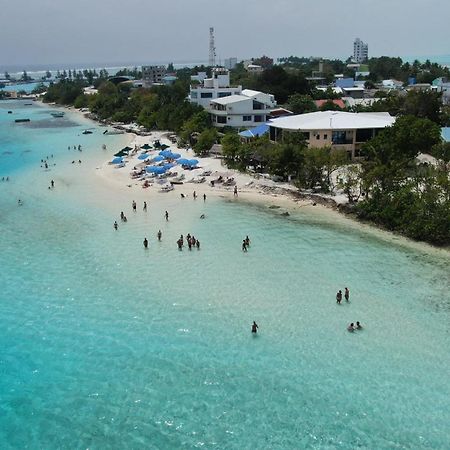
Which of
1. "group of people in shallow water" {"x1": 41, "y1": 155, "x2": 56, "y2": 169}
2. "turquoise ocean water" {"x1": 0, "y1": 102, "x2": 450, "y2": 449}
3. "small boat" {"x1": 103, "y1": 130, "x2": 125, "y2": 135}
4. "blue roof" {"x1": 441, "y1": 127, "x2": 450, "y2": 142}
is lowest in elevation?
"turquoise ocean water" {"x1": 0, "y1": 102, "x2": 450, "y2": 449}

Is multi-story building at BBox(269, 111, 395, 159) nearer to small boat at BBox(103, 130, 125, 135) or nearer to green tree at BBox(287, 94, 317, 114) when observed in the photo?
green tree at BBox(287, 94, 317, 114)

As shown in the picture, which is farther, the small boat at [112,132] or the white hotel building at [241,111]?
the small boat at [112,132]

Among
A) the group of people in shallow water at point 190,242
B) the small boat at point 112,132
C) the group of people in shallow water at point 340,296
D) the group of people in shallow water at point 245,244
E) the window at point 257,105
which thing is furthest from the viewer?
the small boat at point 112,132

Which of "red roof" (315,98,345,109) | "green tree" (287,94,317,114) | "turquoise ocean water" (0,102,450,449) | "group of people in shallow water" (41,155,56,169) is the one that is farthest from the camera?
"red roof" (315,98,345,109)

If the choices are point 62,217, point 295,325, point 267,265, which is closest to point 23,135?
point 62,217

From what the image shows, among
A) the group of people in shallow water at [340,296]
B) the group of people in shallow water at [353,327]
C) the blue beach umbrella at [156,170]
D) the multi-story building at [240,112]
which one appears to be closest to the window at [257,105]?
the multi-story building at [240,112]

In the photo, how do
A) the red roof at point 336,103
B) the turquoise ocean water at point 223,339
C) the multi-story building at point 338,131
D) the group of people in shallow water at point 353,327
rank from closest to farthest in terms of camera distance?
the turquoise ocean water at point 223,339, the group of people in shallow water at point 353,327, the multi-story building at point 338,131, the red roof at point 336,103

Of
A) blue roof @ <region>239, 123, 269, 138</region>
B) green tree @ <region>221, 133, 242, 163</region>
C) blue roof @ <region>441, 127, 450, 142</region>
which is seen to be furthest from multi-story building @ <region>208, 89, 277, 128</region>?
blue roof @ <region>441, 127, 450, 142</region>

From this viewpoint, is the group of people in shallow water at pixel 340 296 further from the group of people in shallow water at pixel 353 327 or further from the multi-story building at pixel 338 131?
the multi-story building at pixel 338 131

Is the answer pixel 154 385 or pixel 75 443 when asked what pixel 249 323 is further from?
pixel 75 443
